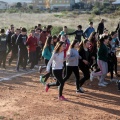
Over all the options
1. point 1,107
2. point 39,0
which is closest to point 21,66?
point 1,107

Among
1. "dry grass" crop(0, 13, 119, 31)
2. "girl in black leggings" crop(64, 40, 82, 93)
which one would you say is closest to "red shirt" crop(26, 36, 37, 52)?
"girl in black leggings" crop(64, 40, 82, 93)

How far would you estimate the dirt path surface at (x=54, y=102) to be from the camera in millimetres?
7477

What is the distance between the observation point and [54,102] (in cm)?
848

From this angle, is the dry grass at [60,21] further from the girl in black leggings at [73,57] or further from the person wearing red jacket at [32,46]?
the girl in black leggings at [73,57]

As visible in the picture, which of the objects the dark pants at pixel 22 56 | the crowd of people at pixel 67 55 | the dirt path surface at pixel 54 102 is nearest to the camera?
the dirt path surface at pixel 54 102

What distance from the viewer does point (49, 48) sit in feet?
32.5

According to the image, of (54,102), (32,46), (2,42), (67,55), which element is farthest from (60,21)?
(54,102)

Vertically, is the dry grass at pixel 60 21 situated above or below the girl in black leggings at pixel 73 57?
above

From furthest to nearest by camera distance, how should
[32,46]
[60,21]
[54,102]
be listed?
[60,21], [32,46], [54,102]

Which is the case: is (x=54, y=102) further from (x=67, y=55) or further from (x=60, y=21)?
(x=60, y=21)

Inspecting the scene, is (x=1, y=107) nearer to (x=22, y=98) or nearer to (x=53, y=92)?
(x=22, y=98)

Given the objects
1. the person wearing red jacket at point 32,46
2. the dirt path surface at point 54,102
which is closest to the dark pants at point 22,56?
the person wearing red jacket at point 32,46

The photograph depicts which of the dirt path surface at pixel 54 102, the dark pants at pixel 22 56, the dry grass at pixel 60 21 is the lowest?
the dirt path surface at pixel 54 102

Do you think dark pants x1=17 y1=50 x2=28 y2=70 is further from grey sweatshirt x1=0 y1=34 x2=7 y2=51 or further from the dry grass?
the dry grass
